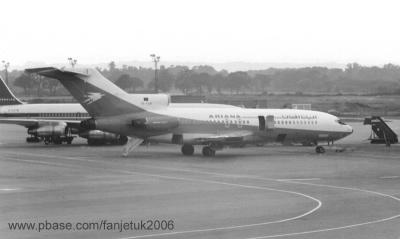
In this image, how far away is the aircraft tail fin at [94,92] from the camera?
43.5 m

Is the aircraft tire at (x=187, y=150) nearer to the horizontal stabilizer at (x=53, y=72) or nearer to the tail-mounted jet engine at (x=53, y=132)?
the horizontal stabilizer at (x=53, y=72)

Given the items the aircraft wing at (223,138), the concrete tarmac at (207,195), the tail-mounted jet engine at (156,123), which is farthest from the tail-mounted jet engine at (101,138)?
the aircraft wing at (223,138)

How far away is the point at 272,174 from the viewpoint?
34125 millimetres

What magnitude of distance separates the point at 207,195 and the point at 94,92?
65.2 ft

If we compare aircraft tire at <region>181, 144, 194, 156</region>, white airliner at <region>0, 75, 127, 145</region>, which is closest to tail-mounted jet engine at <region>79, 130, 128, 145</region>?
white airliner at <region>0, 75, 127, 145</region>

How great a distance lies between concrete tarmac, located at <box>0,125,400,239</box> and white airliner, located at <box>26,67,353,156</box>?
151cm

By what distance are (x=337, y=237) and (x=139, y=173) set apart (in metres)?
17.9

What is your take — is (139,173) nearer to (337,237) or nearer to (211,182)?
(211,182)

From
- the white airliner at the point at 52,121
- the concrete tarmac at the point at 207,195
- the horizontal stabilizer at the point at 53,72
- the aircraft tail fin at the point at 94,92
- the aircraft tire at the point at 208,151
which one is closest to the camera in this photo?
the concrete tarmac at the point at 207,195

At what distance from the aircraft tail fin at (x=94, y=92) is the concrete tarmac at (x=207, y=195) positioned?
3176 millimetres

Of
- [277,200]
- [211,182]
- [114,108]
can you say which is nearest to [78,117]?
[114,108]

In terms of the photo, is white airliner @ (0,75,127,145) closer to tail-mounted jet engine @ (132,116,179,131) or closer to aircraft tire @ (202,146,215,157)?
tail-mounted jet engine @ (132,116,179,131)

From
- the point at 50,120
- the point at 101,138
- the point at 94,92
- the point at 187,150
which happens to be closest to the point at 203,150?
the point at 187,150

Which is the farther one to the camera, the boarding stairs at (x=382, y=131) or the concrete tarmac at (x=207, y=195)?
the boarding stairs at (x=382, y=131)
